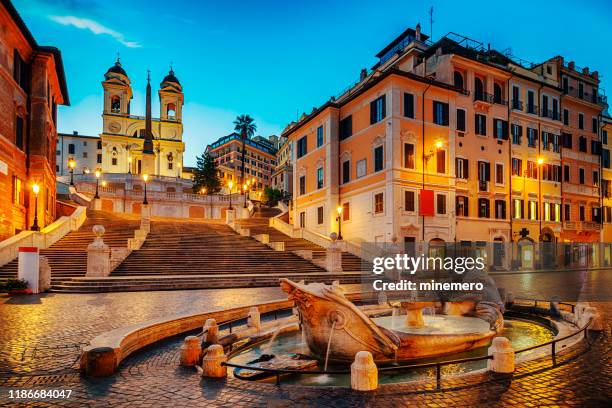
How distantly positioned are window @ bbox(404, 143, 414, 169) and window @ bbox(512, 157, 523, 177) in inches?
440

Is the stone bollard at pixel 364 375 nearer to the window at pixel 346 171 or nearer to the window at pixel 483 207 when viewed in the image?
the window at pixel 346 171

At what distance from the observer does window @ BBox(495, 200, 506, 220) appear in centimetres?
3453

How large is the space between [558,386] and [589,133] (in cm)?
4589

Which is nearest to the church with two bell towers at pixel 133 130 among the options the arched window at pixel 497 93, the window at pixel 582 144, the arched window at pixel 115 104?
the arched window at pixel 115 104

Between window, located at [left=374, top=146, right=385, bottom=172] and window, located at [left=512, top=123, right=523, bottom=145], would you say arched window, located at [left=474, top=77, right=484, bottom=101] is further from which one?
window, located at [left=374, top=146, right=385, bottom=172]

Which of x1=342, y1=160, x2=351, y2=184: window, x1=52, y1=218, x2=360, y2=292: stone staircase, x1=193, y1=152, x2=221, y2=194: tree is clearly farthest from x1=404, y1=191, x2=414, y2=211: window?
x1=193, y1=152, x2=221, y2=194: tree

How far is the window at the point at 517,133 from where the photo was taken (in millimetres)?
36519

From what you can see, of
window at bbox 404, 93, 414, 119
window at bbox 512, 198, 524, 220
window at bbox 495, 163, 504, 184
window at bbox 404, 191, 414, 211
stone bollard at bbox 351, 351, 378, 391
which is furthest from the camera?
window at bbox 512, 198, 524, 220

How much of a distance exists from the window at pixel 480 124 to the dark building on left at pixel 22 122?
31.5 m

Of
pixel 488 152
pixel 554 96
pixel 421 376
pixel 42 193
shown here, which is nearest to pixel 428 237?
pixel 488 152

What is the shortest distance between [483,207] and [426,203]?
251 inches

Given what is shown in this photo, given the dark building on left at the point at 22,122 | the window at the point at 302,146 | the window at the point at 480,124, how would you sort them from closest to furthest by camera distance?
the dark building on left at the point at 22,122, the window at the point at 480,124, the window at the point at 302,146

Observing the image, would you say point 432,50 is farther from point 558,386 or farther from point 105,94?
point 105,94

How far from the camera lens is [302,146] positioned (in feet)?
138
